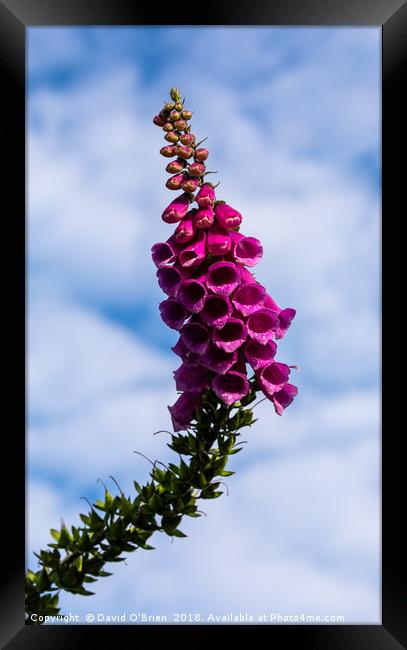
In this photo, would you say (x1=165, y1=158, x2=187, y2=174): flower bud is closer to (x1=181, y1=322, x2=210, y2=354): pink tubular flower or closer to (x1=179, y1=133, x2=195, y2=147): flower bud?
(x1=179, y1=133, x2=195, y2=147): flower bud

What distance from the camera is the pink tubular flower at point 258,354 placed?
12.6 feet

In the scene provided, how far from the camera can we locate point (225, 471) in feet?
12.2

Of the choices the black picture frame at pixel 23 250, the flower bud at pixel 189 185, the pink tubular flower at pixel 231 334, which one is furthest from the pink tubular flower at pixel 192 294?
the black picture frame at pixel 23 250

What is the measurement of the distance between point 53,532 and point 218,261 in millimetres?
1757

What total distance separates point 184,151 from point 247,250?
64 cm

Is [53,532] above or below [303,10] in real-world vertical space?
below

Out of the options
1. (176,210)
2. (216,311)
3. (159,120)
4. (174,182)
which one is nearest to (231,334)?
(216,311)

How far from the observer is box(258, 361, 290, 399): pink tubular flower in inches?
A: 149

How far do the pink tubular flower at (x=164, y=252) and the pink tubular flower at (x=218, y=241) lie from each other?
7.5 inches

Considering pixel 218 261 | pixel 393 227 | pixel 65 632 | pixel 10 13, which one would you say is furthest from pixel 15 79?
pixel 65 632

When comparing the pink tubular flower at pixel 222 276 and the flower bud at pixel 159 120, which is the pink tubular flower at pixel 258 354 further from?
the flower bud at pixel 159 120

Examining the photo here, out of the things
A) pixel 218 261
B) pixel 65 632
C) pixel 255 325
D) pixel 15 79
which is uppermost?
pixel 15 79

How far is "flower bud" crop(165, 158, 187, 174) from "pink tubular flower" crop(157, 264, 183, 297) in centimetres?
51

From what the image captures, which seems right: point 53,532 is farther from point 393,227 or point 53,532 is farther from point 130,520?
point 393,227
